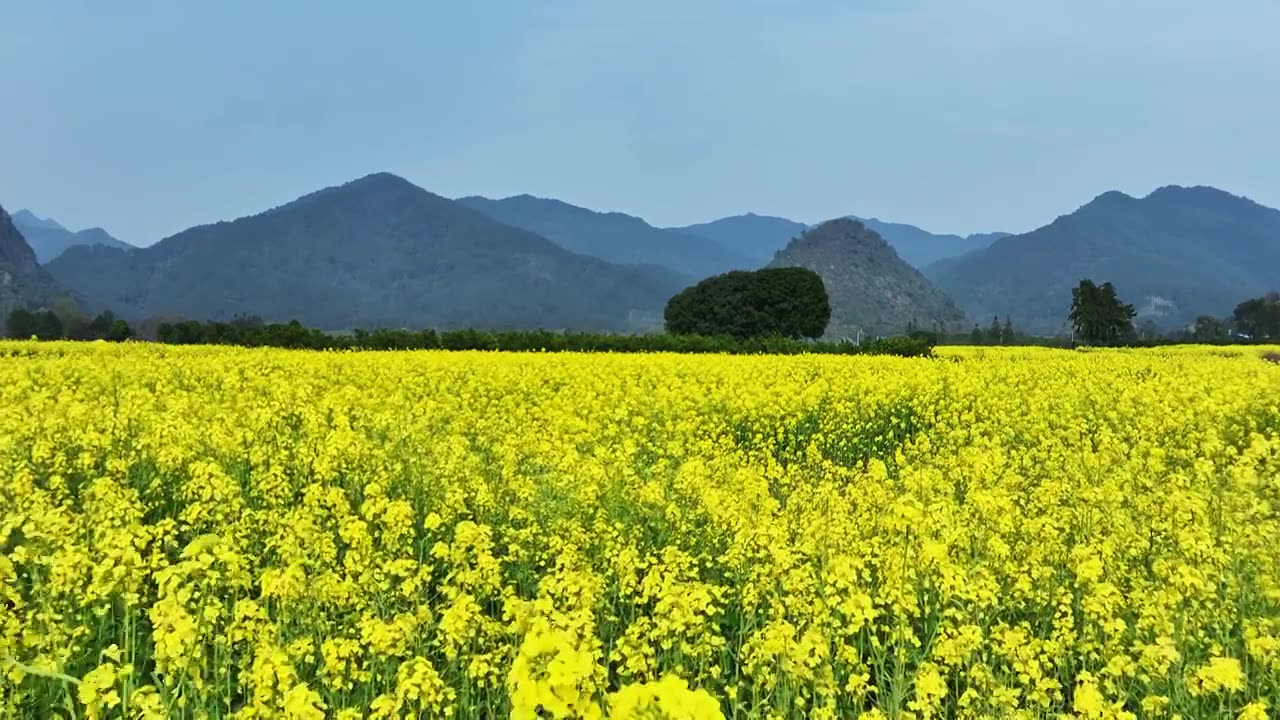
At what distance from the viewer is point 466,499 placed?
7785 millimetres

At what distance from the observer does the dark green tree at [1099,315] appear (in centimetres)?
7481

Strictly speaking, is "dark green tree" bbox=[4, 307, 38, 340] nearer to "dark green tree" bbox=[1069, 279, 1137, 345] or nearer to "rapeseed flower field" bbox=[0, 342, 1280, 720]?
"rapeseed flower field" bbox=[0, 342, 1280, 720]

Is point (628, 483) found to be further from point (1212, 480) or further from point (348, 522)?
point (1212, 480)

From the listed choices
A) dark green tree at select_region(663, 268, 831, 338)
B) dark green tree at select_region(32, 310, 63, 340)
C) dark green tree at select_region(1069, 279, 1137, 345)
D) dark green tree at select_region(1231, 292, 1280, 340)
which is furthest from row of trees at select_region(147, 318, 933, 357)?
dark green tree at select_region(1231, 292, 1280, 340)

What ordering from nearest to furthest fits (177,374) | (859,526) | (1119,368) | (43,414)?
(859,526) → (43,414) → (177,374) → (1119,368)

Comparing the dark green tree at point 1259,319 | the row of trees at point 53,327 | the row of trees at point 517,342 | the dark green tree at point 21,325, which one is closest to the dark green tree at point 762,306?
the row of trees at point 517,342

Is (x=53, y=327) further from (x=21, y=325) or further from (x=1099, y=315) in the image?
(x=1099, y=315)

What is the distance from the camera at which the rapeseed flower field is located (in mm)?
3781

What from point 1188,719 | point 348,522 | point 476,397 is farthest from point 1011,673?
point 476,397

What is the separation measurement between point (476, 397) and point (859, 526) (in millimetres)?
10261

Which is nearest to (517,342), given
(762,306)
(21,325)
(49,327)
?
(762,306)

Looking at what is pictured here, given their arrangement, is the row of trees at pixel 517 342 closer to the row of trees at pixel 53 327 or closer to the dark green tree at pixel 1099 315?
the row of trees at pixel 53 327

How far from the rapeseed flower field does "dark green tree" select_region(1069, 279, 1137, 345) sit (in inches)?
2742

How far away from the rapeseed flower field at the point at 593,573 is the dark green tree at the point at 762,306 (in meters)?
55.9
